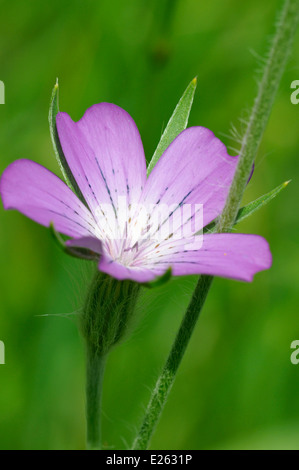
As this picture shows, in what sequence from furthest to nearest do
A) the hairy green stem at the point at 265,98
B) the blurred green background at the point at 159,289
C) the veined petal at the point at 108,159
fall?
the blurred green background at the point at 159,289
the veined petal at the point at 108,159
the hairy green stem at the point at 265,98

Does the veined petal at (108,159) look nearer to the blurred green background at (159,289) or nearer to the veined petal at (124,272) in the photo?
the veined petal at (124,272)

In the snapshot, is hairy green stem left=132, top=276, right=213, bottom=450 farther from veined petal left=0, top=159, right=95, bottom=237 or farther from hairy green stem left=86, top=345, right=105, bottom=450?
veined petal left=0, top=159, right=95, bottom=237

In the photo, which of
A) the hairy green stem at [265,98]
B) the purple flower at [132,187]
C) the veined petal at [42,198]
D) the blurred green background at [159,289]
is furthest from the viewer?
the blurred green background at [159,289]

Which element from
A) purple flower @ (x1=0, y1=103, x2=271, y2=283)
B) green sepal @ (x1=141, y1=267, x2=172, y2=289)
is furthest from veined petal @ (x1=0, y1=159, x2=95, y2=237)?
green sepal @ (x1=141, y1=267, x2=172, y2=289)

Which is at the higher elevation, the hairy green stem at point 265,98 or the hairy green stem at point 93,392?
the hairy green stem at point 265,98

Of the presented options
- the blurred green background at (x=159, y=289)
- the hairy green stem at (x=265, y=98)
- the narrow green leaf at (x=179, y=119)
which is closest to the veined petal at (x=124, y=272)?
the hairy green stem at (x=265, y=98)

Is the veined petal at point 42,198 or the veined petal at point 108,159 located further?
the veined petal at point 108,159
